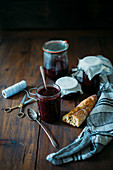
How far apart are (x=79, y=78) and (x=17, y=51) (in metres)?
0.63

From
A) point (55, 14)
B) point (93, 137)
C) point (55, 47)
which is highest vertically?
point (55, 47)

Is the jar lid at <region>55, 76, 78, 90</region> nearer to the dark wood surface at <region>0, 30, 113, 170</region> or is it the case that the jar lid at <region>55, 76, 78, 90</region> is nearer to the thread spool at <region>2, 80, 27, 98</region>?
the dark wood surface at <region>0, 30, 113, 170</region>

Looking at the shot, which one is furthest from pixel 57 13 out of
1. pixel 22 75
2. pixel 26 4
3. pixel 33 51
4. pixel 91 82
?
pixel 91 82

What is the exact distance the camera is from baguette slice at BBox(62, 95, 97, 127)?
3.11 feet

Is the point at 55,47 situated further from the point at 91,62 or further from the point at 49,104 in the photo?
the point at 49,104

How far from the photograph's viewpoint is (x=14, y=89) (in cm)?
115

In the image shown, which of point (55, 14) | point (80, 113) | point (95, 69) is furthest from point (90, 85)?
point (55, 14)

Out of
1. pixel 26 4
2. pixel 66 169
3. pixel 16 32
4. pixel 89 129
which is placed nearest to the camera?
pixel 66 169

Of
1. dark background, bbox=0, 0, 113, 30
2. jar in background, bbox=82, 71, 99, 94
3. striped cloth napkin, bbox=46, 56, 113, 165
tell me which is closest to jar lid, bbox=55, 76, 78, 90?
jar in background, bbox=82, 71, 99, 94

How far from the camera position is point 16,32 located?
7.34 feet

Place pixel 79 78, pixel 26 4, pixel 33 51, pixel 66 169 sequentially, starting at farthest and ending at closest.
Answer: pixel 26 4, pixel 33 51, pixel 79 78, pixel 66 169

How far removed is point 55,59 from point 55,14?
1.39 metres

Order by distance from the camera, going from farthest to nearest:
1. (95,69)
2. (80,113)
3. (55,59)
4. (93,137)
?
(55,59) < (95,69) < (80,113) < (93,137)

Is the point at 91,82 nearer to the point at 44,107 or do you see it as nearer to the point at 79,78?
the point at 79,78
